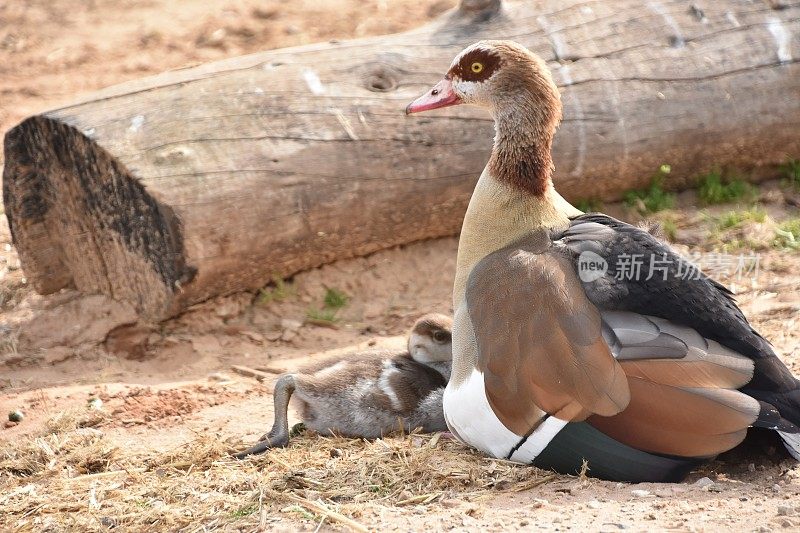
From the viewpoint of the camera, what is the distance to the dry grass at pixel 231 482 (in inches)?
163

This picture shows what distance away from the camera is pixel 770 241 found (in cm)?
679

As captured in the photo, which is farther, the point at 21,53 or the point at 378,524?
the point at 21,53

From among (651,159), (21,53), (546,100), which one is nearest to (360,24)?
(21,53)

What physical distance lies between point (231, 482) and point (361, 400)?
2.81ft

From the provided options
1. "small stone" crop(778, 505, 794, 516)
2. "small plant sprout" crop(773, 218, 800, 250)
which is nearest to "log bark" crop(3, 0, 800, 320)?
"small plant sprout" crop(773, 218, 800, 250)

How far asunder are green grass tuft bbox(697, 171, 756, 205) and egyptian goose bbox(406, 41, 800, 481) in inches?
116

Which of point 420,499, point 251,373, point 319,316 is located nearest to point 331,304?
point 319,316

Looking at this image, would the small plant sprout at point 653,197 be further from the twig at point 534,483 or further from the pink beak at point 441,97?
the twig at point 534,483

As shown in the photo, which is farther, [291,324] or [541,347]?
[291,324]

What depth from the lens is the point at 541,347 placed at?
4.10m

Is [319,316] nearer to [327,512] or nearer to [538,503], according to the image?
[327,512]

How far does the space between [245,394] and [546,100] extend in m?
2.34

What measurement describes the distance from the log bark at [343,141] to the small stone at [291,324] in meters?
0.30

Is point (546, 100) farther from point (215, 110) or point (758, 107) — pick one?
point (758, 107)
